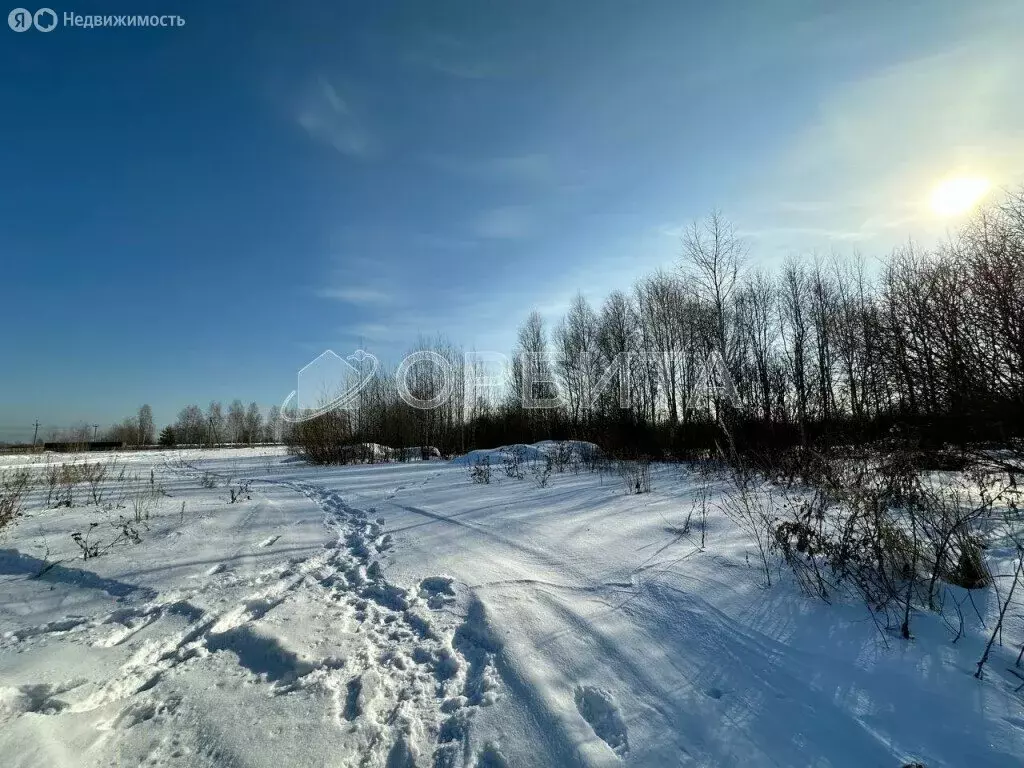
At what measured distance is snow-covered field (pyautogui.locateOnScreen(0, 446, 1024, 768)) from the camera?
1.64 metres

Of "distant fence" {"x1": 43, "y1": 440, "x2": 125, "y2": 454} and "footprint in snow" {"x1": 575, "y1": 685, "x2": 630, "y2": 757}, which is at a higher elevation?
"distant fence" {"x1": 43, "y1": 440, "x2": 125, "y2": 454}

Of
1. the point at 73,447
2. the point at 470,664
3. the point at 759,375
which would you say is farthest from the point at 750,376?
the point at 73,447

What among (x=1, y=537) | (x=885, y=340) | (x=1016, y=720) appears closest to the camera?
(x=1016, y=720)

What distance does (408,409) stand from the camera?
26656mm

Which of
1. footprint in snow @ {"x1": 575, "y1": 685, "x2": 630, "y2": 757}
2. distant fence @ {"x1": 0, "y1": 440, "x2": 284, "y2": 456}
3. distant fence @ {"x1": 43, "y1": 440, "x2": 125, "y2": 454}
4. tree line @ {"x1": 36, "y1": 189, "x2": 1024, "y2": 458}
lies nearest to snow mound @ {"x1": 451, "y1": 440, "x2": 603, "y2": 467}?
tree line @ {"x1": 36, "y1": 189, "x2": 1024, "y2": 458}

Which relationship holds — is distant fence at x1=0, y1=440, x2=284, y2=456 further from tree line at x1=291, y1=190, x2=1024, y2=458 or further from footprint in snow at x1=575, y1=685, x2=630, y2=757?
footprint in snow at x1=575, y1=685, x2=630, y2=757

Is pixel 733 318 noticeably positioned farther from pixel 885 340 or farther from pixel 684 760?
pixel 684 760

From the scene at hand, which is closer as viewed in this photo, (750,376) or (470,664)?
(470,664)

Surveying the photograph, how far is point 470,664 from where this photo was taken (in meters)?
2.26

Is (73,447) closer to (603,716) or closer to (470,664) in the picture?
(470,664)

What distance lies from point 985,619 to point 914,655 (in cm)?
69

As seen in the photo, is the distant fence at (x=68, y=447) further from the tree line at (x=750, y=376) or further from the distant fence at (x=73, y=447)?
the tree line at (x=750, y=376)

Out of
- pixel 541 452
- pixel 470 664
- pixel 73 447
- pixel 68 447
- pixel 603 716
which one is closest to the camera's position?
pixel 603 716

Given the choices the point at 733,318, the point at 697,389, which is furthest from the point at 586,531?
the point at 733,318
